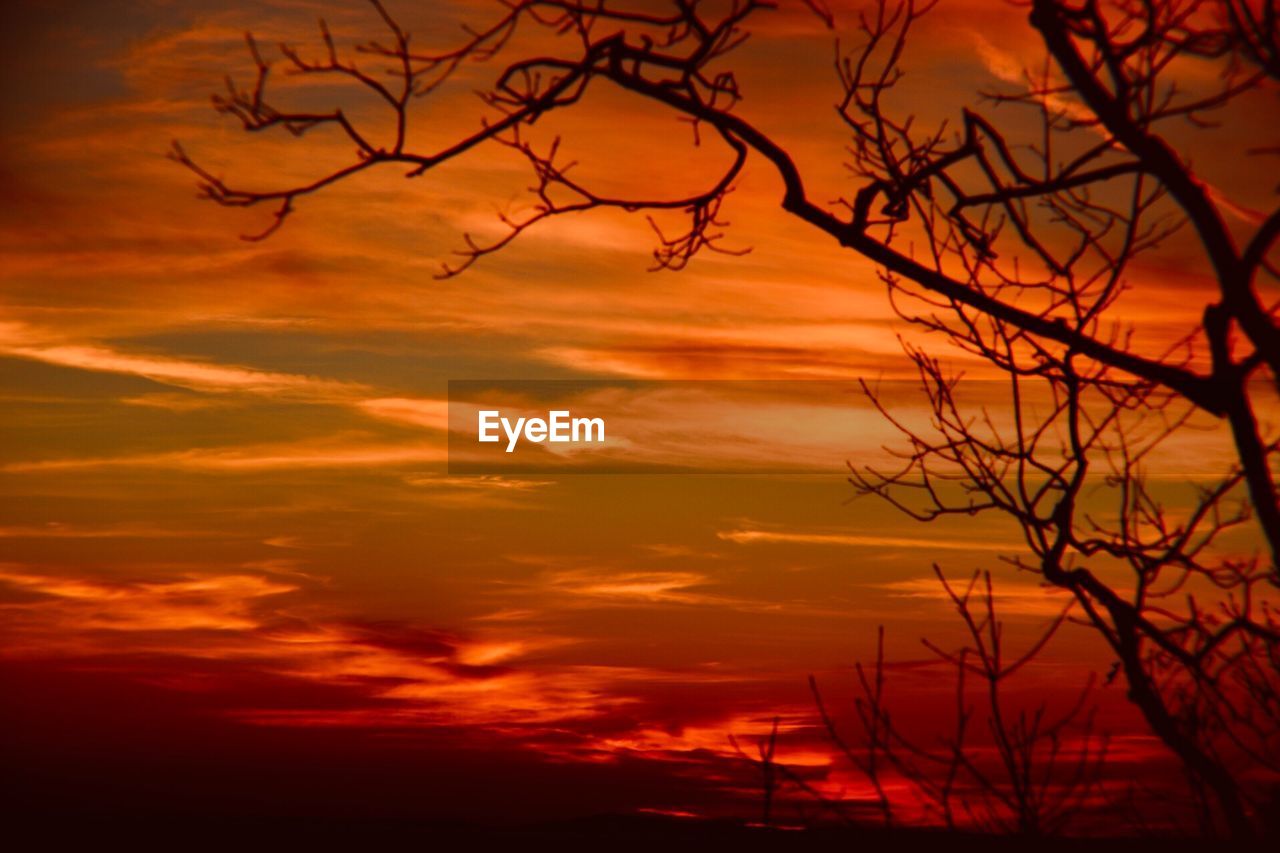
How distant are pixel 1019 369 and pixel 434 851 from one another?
293 cm

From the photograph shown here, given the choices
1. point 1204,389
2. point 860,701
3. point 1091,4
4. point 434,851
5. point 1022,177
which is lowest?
point 434,851

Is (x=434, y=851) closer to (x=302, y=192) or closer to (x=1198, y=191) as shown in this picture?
(x=302, y=192)

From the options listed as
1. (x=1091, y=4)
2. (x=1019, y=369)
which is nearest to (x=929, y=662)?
(x=1019, y=369)

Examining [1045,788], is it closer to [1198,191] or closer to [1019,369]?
[1019,369]

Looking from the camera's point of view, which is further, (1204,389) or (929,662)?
(929,662)

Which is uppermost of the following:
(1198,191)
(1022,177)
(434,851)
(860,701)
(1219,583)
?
(1022,177)

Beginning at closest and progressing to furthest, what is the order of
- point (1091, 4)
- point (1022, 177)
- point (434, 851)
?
1. point (434, 851)
2. point (1091, 4)
3. point (1022, 177)

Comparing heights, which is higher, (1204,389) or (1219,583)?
(1204,389)

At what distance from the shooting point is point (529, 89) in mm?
4480

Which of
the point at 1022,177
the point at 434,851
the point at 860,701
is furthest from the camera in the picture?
the point at 1022,177

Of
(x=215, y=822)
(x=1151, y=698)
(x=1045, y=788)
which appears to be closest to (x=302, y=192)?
(x=215, y=822)

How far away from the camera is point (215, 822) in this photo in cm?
403

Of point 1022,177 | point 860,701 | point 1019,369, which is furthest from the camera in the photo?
point 1019,369

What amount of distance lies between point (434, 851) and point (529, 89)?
2445mm
